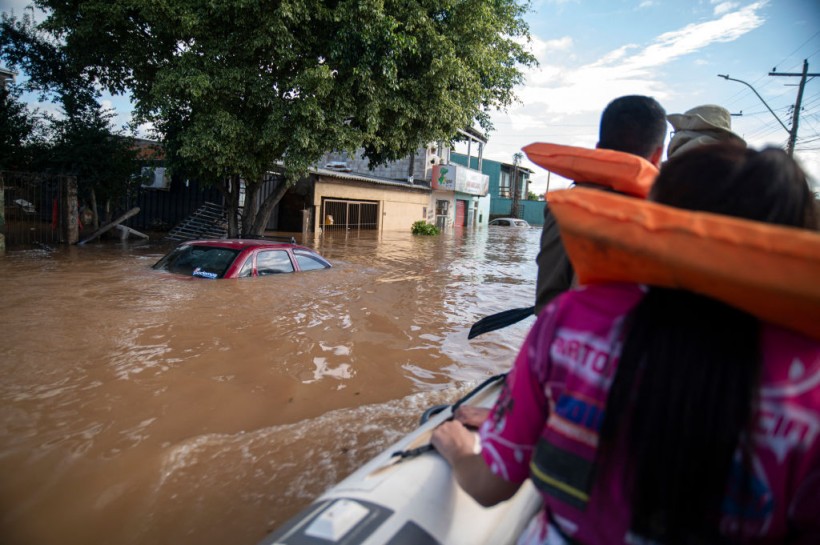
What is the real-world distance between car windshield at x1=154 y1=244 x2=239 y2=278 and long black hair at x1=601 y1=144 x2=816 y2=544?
6572mm

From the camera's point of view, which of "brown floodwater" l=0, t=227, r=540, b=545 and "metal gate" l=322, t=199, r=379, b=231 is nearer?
"brown floodwater" l=0, t=227, r=540, b=545

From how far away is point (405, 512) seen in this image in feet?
5.28

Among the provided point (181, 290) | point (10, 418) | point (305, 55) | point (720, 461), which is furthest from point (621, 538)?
point (305, 55)

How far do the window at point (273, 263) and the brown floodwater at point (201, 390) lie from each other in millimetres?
173

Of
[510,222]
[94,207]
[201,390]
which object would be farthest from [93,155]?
[510,222]

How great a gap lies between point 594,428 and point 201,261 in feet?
22.4

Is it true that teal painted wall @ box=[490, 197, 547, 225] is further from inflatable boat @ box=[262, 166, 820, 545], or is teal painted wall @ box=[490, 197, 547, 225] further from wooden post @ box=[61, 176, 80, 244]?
inflatable boat @ box=[262, 166, 820, 545]

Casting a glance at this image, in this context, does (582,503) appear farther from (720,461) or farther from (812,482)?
(812,482)

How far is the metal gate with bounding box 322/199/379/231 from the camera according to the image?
20.1 metres

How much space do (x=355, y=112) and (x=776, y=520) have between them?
10.8 m

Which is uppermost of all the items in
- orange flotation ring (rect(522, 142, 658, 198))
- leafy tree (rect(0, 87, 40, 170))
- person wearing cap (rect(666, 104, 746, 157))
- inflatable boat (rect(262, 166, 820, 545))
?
leafy tree (rect(0, 87, 40, 170))

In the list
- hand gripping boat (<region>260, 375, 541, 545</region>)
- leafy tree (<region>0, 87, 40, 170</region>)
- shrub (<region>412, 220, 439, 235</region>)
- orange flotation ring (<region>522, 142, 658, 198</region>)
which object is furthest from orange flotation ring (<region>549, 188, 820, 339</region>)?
shrub (<region>412, 220, 439, 235</region>)

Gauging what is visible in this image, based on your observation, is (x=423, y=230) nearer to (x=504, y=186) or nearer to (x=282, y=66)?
(x=282, y=66)

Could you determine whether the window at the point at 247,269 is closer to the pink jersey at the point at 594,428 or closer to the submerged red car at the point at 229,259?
the submerged red car at the point at 229,259
